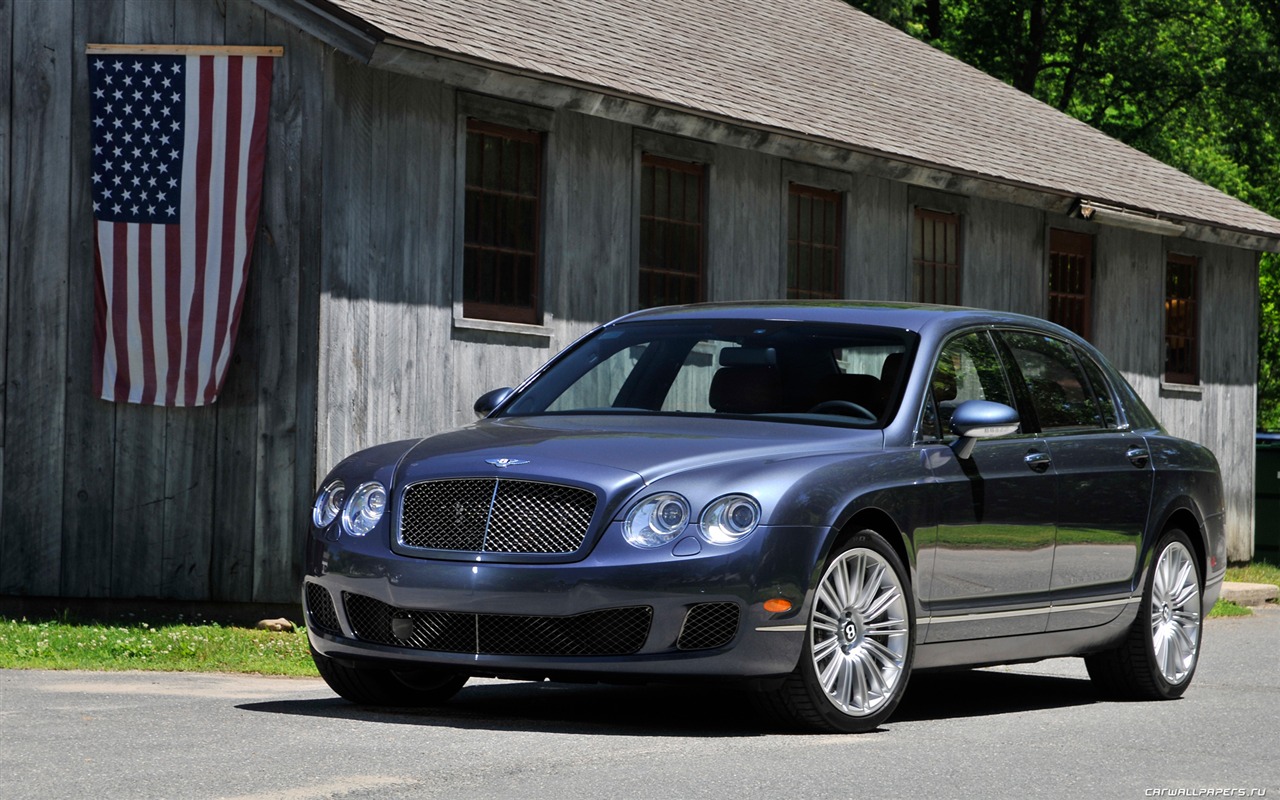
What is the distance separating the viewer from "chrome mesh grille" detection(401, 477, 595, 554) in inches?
295

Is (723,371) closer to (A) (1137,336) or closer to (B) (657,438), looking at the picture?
(B) (657,438)

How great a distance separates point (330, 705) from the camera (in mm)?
8523

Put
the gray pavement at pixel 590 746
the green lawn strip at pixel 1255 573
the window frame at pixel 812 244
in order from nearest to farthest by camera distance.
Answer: the gray pavement at pixel 590 746 < the window frame at pixel 812 244 < the green lawn strip at pixel 1255 573

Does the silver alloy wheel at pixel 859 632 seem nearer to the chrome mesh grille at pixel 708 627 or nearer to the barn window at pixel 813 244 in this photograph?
the chrome mesh grille at pixel 708 627

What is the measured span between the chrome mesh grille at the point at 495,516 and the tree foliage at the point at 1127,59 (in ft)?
105

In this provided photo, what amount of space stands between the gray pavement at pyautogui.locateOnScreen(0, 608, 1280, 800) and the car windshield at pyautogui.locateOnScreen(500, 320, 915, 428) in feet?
4.09

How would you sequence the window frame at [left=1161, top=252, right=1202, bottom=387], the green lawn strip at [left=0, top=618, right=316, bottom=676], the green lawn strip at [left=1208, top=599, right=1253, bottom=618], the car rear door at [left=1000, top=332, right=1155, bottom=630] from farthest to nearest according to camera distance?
the window frame at [left=1161, top=252, right=1202, bottom=387] < the green lawn strip at [left=1208, top=599, right=1253, bottom=618] < the green lawn strip at [left=0, top=618, right=316, bottom=676] < the car rear door at [left=1000, top=332, right=1155, bottom=630]

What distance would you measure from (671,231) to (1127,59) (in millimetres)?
28921

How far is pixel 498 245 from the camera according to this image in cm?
1472

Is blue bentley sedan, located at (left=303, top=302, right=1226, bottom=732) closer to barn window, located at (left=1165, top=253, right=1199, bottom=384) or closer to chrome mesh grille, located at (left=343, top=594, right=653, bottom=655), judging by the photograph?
chrome mesh grille, located at (left=343, top=594, right=653, bottom=655)

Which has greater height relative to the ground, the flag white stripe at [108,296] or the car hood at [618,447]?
the flag white stripe at [108,296]

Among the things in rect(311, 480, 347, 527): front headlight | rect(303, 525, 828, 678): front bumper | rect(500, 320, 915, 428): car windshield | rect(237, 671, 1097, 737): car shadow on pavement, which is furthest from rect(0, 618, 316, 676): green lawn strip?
rect(303, 525, 828, 678): front bumper

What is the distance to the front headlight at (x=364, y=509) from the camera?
25.8ft

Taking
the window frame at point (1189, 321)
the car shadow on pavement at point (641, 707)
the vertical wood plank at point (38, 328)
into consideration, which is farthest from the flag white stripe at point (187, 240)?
the window frame at point (1189, 321)
